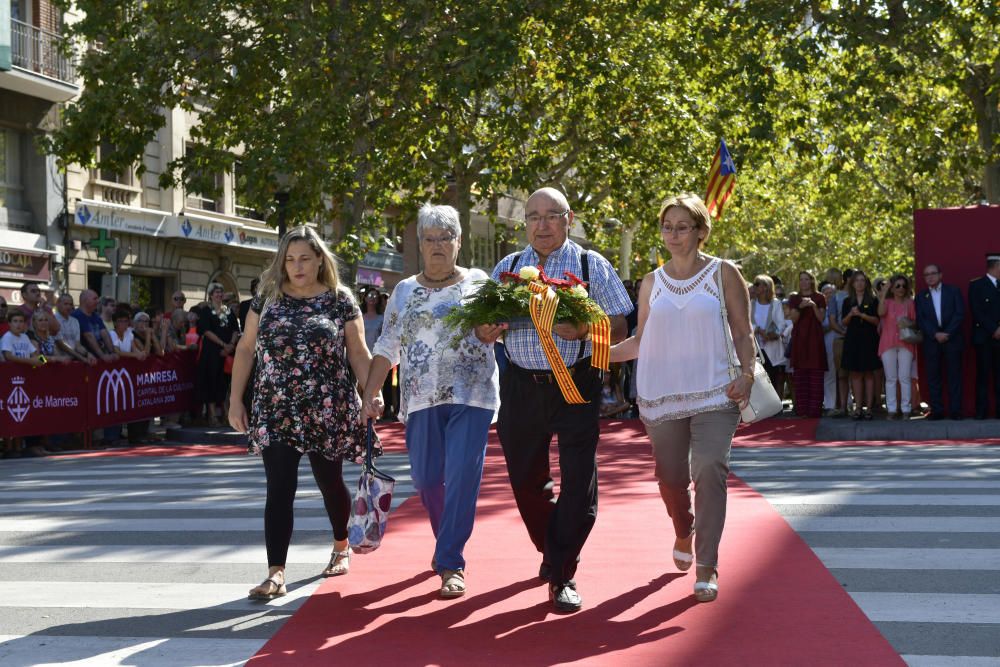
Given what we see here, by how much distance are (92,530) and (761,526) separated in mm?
4452

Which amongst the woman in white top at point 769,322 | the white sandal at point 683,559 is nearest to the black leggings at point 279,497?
the white sandal at point 683,559

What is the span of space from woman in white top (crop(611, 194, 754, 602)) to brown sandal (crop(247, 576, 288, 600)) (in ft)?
6.41

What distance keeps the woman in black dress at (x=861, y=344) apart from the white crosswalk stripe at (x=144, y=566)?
7.80 m

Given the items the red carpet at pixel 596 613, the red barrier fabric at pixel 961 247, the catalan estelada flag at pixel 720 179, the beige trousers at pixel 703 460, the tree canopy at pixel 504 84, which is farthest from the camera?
the tree canopy at pixel 504 84

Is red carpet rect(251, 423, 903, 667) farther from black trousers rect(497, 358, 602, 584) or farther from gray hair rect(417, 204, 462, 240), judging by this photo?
gray hair rect(417, 204, 462, 240)

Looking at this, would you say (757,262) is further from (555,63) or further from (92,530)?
(92,530)

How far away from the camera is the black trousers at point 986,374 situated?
55.6 feet

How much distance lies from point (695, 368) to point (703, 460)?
1.44 ft

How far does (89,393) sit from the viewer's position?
54.3ft

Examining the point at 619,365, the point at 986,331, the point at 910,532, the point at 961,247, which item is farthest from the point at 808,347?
the point at 910,532

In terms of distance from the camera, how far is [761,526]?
8.50m

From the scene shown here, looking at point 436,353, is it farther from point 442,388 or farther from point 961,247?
point 961,247

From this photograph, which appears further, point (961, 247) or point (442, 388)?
point (961, 247)

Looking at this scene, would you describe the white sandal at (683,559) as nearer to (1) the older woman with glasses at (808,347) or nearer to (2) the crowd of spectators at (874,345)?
(2) the crowd of spectators at (874,345)
